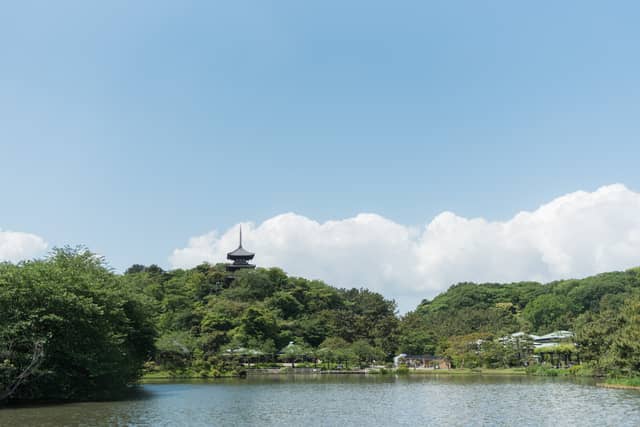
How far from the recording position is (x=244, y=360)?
198 ft

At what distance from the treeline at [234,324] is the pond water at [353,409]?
7.46ft

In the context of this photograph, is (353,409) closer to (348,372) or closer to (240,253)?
(348,372)

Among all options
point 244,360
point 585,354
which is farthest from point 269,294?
point 585,354

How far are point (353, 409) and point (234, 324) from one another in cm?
4236

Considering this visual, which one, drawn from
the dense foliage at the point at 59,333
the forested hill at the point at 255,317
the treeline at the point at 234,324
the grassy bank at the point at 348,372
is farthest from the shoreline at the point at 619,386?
the forested hill at the point at 255,317

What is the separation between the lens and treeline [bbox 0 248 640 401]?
84.5 ft

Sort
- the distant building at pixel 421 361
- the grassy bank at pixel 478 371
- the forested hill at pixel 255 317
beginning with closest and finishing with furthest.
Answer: the grassy bank at pixel 478 371 < the forested hill at pixel 255 317 < the distant building at pixel 421 361

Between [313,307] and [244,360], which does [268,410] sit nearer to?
[244,360]

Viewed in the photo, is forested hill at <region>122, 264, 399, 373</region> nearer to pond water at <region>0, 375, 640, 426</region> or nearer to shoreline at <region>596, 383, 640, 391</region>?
pond water at <region>0, 375, 640, 426</region>

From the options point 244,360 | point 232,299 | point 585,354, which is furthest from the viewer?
point 232,299

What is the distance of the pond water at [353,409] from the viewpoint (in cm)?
2055

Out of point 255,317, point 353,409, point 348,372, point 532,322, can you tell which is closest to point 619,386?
point 353,409

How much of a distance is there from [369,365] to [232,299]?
73.0 ft

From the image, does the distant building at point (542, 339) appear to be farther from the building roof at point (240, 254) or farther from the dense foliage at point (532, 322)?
the building roof at point (240, 254)
